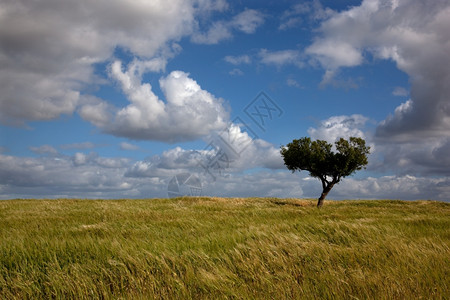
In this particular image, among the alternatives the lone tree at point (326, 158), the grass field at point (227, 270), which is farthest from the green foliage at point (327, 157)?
the grass field at point (227, 270)

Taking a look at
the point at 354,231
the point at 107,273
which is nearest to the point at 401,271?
the point at 354,231

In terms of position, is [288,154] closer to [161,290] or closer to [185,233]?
[185,233]

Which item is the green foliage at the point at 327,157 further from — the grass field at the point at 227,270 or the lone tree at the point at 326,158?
the grass field at the point at 227,270

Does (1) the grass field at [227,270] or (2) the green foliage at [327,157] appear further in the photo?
(2) the green foliage at [327,157]

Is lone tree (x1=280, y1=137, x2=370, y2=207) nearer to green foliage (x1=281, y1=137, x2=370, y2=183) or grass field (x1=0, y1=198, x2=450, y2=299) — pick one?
green foliage (x1=281, y1=137, x2=370, y2=183)

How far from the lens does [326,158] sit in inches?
1451

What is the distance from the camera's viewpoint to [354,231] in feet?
27.1

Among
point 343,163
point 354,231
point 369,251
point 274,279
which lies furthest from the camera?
point 343,163

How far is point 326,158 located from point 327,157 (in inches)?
7.4

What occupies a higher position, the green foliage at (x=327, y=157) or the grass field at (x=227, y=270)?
the green foliage at (x=327, y=157)

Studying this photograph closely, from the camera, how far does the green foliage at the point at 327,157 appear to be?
35656mm

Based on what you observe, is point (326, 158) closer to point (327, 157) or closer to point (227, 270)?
point (327, 157)

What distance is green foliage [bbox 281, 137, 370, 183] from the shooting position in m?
35.7

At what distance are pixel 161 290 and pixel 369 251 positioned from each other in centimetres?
440
